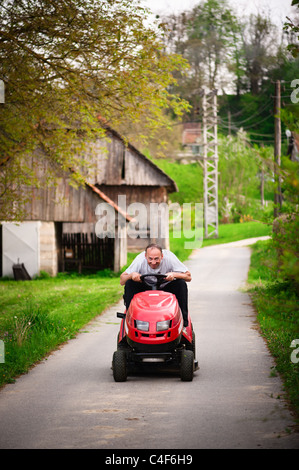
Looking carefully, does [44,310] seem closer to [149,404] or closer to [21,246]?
[149,404]

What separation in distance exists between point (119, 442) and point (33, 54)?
1031cm

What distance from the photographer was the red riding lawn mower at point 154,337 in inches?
325

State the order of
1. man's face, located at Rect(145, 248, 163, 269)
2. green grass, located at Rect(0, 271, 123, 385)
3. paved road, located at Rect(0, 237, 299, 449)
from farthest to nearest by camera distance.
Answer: green grass, located at Rect(0, 271, 123, 385) → man's face, located at Rect(145, 248, 163, 269) → paved road, located at Rect(0, 237, 299, 449)

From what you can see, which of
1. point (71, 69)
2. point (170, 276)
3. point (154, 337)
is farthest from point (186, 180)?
point (154, 337)

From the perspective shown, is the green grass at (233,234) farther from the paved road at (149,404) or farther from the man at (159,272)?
the man at (159,272)

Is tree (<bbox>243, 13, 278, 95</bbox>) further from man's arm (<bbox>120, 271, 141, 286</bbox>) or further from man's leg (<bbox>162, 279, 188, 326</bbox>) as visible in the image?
man's arm (<bbox>120, 271, 141, 286</bbox>)

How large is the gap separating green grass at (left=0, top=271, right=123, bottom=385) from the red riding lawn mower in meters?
1.45

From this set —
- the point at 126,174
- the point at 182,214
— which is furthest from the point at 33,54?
the point at 182,214

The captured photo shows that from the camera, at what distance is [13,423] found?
21.8 ft

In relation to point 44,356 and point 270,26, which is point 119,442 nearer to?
point 44,356

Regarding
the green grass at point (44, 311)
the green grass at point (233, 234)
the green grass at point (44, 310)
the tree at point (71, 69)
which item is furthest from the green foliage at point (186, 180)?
the tree at point (71, 69)

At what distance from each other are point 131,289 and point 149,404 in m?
1.92

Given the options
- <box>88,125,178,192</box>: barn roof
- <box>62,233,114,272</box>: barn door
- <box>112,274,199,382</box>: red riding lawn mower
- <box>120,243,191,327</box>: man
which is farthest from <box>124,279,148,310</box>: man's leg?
<box>88,125,178,192</box>: barn roof

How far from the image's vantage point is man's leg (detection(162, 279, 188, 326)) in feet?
28.8
